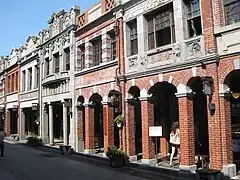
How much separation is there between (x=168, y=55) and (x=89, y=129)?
7609 millimetres

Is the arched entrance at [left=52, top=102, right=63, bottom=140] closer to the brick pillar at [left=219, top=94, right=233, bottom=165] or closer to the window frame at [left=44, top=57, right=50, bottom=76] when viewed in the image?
the window frame at [left=44, top=57, right=50, bottom=76]

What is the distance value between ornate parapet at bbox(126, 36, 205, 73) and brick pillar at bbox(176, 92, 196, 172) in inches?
57.8

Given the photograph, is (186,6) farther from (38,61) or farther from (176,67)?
(38,61)

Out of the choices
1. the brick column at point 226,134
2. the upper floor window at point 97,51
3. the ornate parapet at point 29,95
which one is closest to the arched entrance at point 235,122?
the brick column at point 226,134

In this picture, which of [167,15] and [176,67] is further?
[167,15]

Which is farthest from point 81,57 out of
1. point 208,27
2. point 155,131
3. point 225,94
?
point 225,94

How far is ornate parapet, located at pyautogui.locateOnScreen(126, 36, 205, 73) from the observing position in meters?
11.8

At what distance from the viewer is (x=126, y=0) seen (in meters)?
15.4

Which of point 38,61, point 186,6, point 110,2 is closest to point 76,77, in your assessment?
point 110,2

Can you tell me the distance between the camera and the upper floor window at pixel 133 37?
15.4 meters

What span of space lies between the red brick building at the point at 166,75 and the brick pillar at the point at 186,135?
37 millimetres

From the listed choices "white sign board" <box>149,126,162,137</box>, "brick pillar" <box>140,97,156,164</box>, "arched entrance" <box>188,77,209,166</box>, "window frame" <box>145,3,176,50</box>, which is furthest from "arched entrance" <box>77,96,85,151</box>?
"arched entrance" <box>188,77,209,166</box>

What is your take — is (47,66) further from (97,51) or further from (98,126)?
(97,51)

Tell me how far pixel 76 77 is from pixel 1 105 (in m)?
21.5
